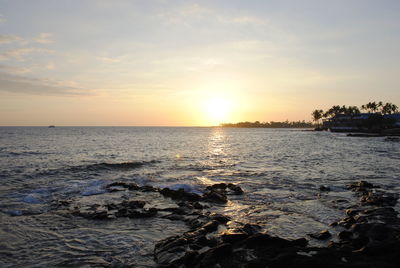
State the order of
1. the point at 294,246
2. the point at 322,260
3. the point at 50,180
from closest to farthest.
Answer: the point at 322,260 → the point at 294,246 → the point at 50,180

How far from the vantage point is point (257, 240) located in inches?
336

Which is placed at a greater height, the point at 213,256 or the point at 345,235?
the point at 213,256

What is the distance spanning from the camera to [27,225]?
1145 centimetres

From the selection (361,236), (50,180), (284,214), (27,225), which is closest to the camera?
(361,236)

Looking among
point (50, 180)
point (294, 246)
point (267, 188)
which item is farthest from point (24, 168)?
point (294, 246)

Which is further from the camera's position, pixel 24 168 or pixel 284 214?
pixel 24 168

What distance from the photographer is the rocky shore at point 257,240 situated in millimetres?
7191

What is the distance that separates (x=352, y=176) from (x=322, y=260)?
1943 cm

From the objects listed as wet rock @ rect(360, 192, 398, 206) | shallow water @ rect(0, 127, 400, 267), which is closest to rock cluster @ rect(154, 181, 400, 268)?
shallow water @ rect(0, 127, 400, 267)

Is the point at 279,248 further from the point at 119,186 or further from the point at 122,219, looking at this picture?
the point at 119,186

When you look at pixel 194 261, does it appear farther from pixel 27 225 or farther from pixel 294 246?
pixel 27 225

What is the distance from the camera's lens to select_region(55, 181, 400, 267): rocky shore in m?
7.19

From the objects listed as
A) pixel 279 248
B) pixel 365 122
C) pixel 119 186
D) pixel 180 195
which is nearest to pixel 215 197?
pixel 180 195

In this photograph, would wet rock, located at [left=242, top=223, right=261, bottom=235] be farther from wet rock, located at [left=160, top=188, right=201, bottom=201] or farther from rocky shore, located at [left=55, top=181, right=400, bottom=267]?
wet rock, located at [left=160, top=188, right=201, bottom=201]
